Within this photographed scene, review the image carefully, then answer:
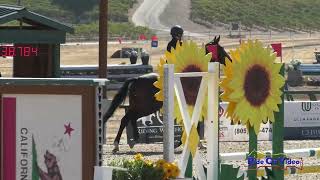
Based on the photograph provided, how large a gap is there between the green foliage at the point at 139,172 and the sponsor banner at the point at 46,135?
452 millimetres

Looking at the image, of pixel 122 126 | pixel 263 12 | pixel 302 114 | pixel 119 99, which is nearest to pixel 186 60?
pixel 119 99

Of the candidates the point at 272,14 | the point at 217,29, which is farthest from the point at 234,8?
the point at 217,29

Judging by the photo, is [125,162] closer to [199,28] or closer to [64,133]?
[64,133]

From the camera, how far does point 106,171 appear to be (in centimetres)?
607

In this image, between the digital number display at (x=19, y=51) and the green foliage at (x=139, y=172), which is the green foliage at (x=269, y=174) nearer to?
the green foliage at (x=139, y=172)

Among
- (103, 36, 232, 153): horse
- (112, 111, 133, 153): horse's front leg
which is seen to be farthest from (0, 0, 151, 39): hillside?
(103, 36, 232, 153): horse

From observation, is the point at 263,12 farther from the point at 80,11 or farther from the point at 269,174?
the point at 269,174

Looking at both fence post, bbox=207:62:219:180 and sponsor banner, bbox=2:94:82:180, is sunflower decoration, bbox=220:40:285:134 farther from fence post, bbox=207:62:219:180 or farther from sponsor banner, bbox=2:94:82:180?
sponsor banner, bbox=2:94:82:180

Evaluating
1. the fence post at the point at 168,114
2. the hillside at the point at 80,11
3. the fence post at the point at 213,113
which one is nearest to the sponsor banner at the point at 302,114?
the fence post at the point at 213,113

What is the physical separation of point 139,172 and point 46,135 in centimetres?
84

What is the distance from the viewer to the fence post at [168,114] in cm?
669

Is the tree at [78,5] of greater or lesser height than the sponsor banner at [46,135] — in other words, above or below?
above

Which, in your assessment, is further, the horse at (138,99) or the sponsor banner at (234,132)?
the sponsor banner at (234,132)

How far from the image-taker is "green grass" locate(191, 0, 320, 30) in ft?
312
